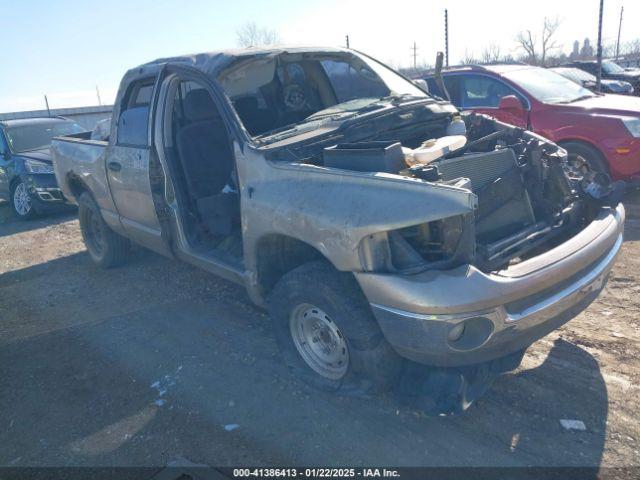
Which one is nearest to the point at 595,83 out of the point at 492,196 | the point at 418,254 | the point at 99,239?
the point at 492,196

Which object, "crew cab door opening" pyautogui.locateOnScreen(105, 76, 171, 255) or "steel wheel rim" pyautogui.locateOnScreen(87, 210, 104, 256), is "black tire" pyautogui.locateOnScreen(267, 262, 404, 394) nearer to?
"crew cab door opening" pyautogui.locateOnScreen(105, 76, 171, 255)

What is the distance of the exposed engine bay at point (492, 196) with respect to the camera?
9.30 ft

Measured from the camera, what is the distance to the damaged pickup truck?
8.93ft

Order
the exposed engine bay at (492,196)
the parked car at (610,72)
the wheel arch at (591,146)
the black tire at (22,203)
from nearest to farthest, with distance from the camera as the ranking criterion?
the exposed engine bay at (492,196) < the wheel arch at (591,146) < the black tire at (22,203) < the parked car at (610,72)

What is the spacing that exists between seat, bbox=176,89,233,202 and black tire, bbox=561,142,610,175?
14.9 feet

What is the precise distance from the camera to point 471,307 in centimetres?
258

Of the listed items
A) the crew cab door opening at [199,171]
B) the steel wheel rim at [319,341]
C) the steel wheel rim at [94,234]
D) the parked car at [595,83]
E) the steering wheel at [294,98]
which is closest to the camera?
the steel wheel rim at [319,341]

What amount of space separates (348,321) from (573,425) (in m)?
1.35

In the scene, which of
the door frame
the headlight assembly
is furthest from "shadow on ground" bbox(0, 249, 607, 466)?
the headlight assembly

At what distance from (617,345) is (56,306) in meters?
5.09

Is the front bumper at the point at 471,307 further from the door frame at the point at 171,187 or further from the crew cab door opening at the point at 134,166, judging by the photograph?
the crew cab door opening at the point at 134,166

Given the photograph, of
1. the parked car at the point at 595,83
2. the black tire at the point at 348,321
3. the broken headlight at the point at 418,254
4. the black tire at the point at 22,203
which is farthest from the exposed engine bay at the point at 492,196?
the parked car at the point at 595,83

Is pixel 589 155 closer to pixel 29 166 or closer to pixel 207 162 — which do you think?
pixel 207 162

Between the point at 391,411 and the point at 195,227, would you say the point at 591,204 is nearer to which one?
the point at 391,411
